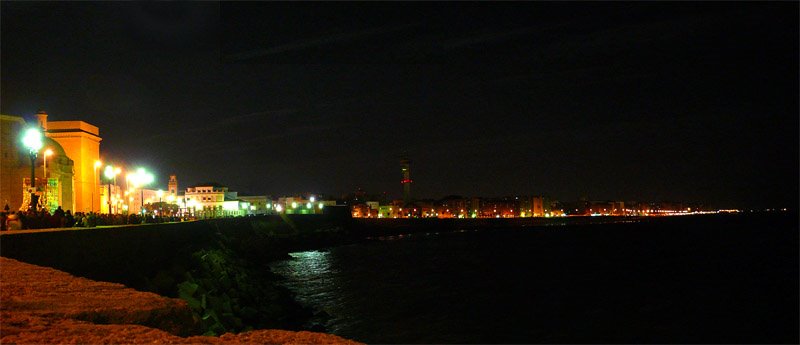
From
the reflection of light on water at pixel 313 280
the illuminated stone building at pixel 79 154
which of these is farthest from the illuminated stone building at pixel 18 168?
the reflection of light on water at pixel 313 280

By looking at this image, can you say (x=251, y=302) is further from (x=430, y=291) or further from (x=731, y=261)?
(x=731, y=261)

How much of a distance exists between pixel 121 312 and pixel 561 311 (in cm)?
2131

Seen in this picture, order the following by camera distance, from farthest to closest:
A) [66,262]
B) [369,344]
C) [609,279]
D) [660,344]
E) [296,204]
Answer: [296,204]
[609,279]
[660,344]
[369,344]
[66,262]

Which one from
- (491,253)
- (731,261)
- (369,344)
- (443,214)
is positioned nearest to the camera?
(369,344)

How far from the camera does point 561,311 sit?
25469mm

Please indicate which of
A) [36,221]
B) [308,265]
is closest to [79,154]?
[308,265]

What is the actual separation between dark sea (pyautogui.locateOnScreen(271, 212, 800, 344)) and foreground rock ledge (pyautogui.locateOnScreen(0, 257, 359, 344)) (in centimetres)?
1182

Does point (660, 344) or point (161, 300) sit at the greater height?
point (161, 300)

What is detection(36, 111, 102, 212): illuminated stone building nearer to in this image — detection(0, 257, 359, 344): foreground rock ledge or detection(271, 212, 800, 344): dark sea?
detection(271, 212, 800, 344): dark sea

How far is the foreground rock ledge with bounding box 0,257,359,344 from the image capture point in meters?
6.13

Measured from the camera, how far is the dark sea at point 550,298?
69.6 feet

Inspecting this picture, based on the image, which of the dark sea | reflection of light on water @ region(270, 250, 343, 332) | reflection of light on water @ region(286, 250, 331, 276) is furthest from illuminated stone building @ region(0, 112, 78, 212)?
reflection of light on water @ region(286, 250, 331, 276)

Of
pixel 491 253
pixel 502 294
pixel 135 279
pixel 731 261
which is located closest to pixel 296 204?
pixel 491 253

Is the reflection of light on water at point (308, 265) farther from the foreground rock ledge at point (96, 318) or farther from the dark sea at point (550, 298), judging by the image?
the foreground rock ledge at point (96, 318)
